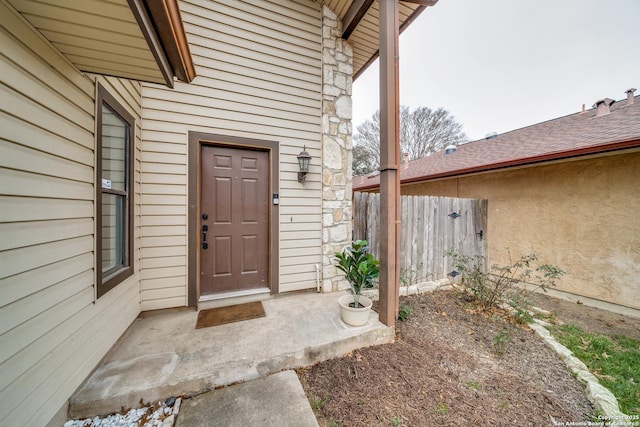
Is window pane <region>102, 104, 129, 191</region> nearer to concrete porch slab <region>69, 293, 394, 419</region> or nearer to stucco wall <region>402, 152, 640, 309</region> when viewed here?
concrete porch slab <region>69, 293, 394, 419</region>

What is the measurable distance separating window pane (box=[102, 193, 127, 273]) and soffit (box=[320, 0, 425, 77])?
12.6 ft

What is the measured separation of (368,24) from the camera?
323 cm

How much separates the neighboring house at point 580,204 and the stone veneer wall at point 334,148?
2965mm

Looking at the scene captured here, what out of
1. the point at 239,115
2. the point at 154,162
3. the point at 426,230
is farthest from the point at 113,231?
the point at 426,230

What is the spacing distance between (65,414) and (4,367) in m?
0.67

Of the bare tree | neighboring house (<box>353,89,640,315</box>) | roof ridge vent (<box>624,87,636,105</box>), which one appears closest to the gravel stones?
neighboring house (<box>353,89,640,315</box>)

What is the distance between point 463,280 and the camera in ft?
11.0

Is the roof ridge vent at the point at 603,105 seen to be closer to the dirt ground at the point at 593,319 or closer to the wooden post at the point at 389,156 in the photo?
the dirt ground at the point at 593,319

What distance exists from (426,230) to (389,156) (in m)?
2.04

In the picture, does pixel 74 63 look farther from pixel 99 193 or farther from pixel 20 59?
pixel 99 193

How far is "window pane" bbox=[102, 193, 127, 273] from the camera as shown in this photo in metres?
1.90

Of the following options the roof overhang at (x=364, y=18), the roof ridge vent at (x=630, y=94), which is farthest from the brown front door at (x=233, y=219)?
the roof ridge vent at (x=630, y=94)

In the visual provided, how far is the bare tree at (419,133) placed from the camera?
13.2m

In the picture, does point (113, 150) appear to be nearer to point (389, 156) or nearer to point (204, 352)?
point (204, 352)
